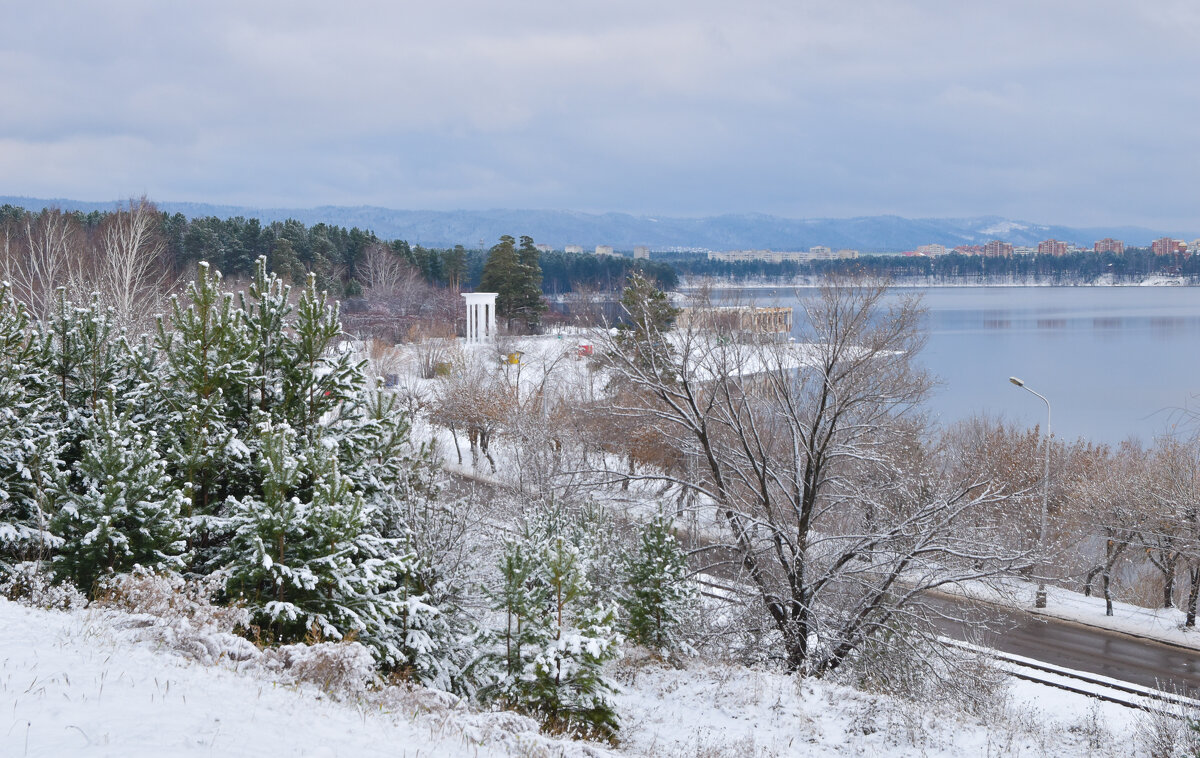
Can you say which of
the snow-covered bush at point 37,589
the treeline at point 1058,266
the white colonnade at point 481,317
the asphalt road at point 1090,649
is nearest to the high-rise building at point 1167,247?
the treeline at point 1058,266

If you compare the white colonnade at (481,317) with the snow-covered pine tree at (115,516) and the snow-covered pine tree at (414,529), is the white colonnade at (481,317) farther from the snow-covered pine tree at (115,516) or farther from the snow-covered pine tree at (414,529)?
the snow-covered pine tree at (115,516)

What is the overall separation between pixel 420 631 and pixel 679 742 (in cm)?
361

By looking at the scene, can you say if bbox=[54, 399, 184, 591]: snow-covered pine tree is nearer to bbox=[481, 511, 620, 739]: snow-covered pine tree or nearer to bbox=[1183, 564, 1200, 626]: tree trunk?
bbox=[481, 511, 620, 739]: snow-covered pine tree

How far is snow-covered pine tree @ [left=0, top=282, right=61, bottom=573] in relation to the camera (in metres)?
10.3

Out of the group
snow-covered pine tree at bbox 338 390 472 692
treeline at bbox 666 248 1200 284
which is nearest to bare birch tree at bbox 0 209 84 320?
snow-covered pine tree at bbox 338 390 472 692

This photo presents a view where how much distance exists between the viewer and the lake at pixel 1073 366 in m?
50.0

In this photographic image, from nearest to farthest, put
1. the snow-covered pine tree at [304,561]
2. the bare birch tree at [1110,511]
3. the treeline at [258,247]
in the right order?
the snow-covered pine tree at [304,561]
the bare birch tree at [1110,511]
the treeline at [258,247]

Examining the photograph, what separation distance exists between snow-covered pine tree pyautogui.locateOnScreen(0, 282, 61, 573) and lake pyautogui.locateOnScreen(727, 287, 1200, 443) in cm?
1410

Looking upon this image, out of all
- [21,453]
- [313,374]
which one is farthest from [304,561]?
[21,453]

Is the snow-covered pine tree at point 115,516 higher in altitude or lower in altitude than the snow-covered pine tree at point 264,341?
lower

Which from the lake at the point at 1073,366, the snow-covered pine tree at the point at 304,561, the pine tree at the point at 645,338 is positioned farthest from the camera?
the lake at the point at 1073,366

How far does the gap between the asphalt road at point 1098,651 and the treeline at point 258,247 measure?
30.7 metres

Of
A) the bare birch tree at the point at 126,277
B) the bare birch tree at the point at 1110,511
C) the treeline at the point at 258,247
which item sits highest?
the treeline at the point at 258,247

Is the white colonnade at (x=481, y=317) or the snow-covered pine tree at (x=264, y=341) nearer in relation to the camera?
the snow-covered pine tree at (x=264, y=341)
